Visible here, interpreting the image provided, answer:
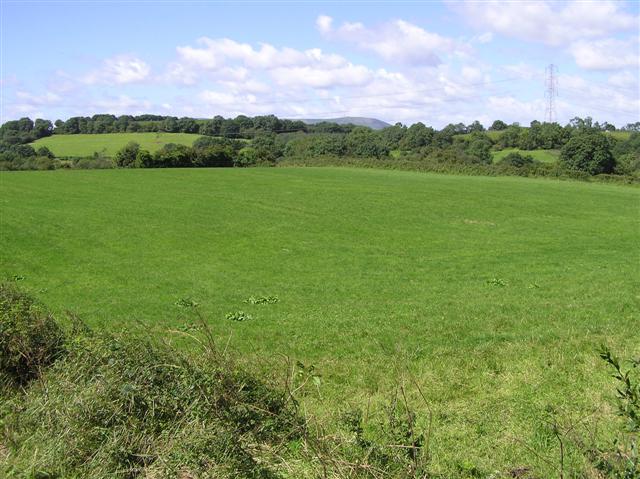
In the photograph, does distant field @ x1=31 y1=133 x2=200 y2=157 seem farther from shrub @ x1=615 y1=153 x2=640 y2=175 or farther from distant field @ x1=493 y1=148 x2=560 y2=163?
shrub @ x1=615 y1=153 x2=640 y2=175

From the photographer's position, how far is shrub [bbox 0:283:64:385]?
7035mm

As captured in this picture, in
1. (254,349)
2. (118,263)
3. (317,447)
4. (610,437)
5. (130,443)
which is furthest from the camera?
(118,263)

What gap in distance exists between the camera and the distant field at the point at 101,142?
108250mm

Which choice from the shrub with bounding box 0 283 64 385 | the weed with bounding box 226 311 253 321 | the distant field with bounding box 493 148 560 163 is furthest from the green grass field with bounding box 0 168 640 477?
the distant field with bounding box 493 148 560 163

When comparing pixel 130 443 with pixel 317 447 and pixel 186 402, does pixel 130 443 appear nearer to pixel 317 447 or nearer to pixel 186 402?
pixel 186 402

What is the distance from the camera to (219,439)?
4922mm

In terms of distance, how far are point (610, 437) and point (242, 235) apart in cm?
2363

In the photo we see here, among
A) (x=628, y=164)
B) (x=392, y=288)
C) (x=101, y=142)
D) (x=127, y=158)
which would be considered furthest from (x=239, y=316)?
(x=101, y=142)

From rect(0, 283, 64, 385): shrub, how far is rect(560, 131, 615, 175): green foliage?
304ft

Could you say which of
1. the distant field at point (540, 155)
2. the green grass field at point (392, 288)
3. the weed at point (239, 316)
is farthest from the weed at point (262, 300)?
the distant field at point (540, 155)

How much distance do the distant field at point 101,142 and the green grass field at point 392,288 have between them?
220ft

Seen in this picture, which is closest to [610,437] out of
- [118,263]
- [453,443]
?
[453,443]

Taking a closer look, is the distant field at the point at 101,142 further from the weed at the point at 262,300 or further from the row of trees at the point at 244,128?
the weed at the point at 262,300

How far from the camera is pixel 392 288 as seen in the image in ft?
58.0
